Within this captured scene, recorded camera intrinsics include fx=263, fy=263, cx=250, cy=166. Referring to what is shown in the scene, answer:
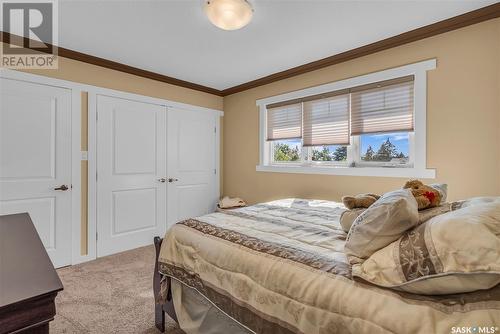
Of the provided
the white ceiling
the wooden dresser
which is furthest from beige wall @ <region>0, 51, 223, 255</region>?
the wooden dresser

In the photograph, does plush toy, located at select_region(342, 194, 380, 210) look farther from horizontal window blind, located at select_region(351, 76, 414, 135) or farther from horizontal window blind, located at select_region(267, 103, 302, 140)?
horizontal window blind, located at select_region(267, 103, 302, 140)

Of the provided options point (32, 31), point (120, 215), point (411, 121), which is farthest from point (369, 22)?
point (120, 215)

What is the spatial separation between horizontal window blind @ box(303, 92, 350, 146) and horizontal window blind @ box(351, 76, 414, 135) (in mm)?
113

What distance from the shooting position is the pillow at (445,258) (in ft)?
2.61

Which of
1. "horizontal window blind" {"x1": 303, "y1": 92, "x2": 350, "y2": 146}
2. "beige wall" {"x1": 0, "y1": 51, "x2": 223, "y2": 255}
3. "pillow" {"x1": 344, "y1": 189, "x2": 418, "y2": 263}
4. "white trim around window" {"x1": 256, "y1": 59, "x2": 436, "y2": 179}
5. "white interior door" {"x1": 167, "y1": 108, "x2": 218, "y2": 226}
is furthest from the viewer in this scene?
"white interior door" {"x1": 167, "y1": 108, "x2": 218, "y2": 226}

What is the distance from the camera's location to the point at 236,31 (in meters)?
2.48

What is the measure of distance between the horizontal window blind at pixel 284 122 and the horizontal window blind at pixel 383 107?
2.56ft

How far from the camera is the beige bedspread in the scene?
0.82m

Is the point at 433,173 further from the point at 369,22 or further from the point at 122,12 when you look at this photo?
the point at 122,12

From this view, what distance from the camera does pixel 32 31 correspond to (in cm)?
253

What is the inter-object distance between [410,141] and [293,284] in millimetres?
2287

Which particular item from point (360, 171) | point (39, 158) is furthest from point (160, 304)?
point (360, 171)

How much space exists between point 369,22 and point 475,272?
225cm

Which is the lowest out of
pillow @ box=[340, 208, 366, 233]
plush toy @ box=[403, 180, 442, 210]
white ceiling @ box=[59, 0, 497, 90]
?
pillow @ box=[340, 208, 366, 233]
